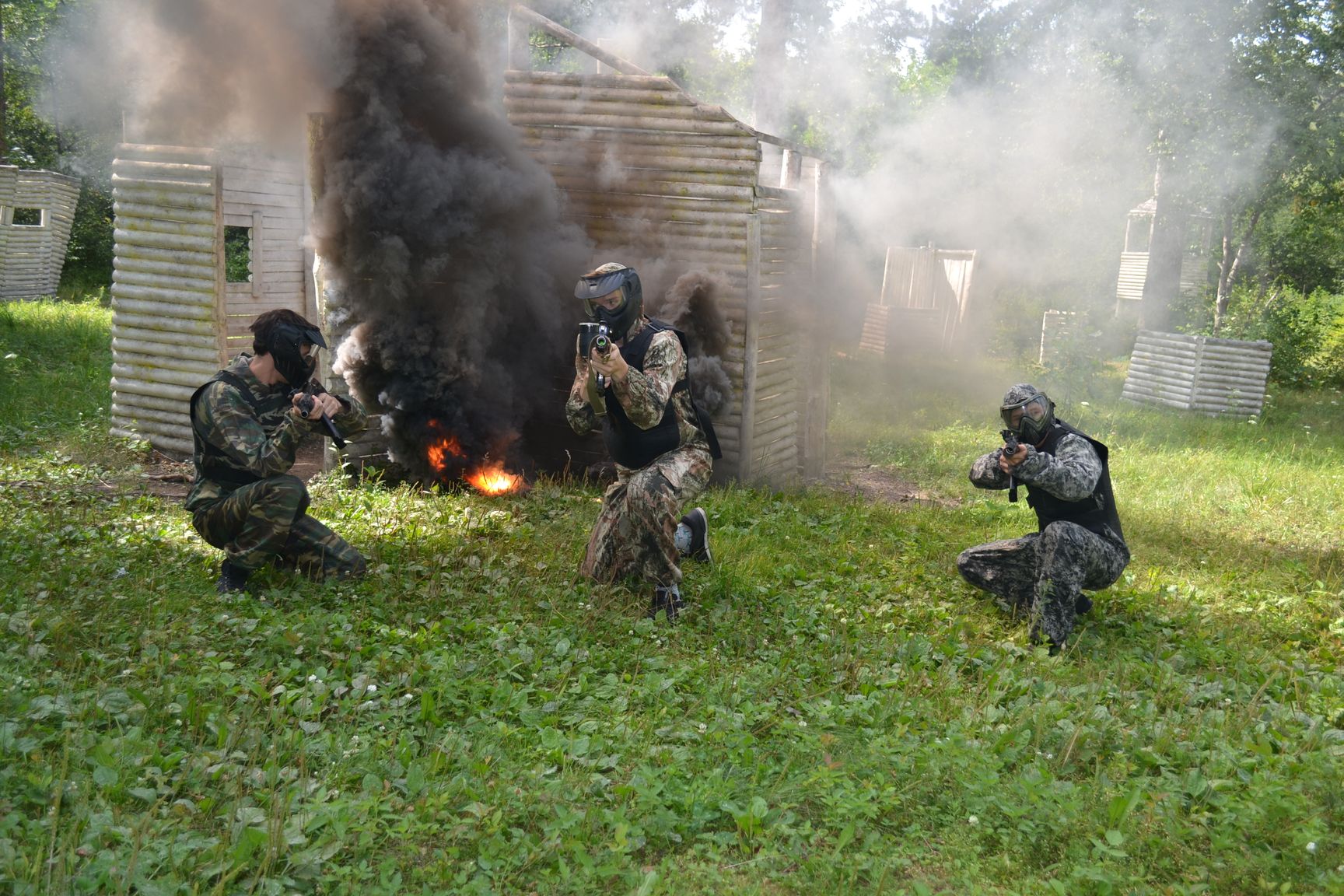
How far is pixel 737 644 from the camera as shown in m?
5.61

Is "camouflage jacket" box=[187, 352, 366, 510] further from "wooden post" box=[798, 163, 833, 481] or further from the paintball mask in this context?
"wooden post" box=[798, 163, 833, 481]

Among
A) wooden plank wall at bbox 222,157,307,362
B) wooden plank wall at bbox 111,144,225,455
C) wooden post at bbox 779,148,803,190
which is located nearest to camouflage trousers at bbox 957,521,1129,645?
wooden post at bbox 779,148,803,190

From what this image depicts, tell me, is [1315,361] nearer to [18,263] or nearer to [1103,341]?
[1103,341]

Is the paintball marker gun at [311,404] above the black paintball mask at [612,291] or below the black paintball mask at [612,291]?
below

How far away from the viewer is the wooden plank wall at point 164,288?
9.70m

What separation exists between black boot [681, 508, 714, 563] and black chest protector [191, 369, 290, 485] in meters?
2.66

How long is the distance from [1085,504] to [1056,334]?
11574 millimetres

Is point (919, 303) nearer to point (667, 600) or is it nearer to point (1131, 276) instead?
point (1131, 276)

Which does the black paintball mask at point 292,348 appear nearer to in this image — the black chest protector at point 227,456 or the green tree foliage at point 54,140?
the black chest protector at point 227,456

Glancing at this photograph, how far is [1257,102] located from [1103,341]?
9328 mm

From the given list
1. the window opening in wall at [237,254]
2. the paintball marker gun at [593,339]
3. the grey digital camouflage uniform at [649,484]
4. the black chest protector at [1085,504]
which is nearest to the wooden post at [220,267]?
the grey digital camouflage uniform at [649,484]

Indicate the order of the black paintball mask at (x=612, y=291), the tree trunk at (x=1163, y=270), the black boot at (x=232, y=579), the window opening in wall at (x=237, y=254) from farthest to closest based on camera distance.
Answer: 1. the tree trunk at (x=1163, y=270)
2. the window opening in wall at (x=237, y=254)
3. the black paintball mask at (x=612, y=291)
4. the black boot at (x=232, y=579)

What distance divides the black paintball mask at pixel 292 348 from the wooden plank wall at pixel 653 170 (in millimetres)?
3780

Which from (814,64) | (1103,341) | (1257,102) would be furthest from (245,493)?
(814,64)
